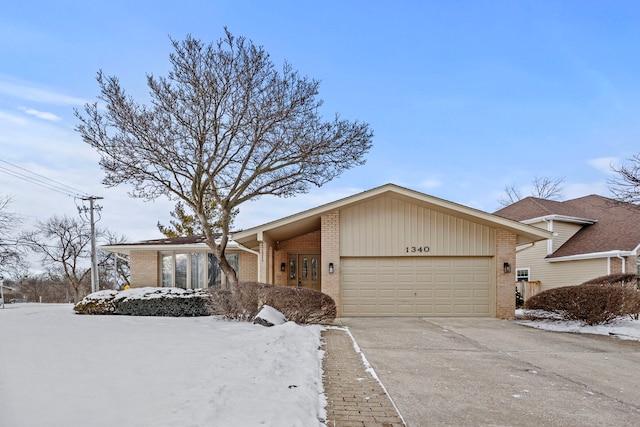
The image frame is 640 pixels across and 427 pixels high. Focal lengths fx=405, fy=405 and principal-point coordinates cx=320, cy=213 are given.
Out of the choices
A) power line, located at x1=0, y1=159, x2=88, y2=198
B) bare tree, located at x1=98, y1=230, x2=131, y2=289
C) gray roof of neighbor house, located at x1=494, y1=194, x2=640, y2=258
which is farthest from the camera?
bare tree, located at x1=98, y1=230, x2=131, y2=289

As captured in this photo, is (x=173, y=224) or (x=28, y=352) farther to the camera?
(x=173, y=224)

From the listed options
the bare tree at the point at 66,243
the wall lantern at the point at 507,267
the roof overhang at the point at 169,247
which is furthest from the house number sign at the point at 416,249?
the bare tree at the point at 66,243

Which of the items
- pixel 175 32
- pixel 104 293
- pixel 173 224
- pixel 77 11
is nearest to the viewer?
pixel 77 11

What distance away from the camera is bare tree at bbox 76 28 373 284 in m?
11.9

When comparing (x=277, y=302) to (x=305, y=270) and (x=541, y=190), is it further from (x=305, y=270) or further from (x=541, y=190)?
(x=541, y=190)

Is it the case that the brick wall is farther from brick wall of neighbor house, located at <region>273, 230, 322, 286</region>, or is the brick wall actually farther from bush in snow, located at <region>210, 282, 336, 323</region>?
bush in snow, located at <region>210, 282, 336, 323</region>

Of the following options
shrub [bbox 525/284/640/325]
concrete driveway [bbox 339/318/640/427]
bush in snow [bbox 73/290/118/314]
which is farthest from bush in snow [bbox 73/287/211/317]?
shrub [bbox 525/284/640/325]

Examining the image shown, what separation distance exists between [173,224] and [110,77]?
823 inches

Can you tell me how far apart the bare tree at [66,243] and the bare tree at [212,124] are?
27.2m

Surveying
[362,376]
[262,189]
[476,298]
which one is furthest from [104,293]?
[476,298]

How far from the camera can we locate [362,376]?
536 cm

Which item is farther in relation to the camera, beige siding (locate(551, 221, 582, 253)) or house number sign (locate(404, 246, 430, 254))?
beige siding (locate(551, 221, 582, 253))

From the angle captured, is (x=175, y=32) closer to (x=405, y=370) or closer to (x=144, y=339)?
(x=144, y=339)

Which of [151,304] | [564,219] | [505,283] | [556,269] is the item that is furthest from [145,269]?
[564,219]
